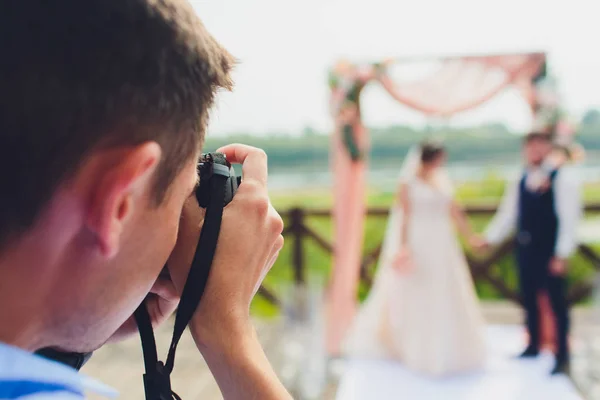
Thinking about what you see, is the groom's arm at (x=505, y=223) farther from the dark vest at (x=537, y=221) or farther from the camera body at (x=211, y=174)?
the camera body at (x=211, y=174)

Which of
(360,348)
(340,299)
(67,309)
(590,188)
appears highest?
(67,309)

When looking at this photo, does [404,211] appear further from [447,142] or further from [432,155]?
[447,142]

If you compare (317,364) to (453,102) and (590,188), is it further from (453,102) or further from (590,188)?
(590,188)

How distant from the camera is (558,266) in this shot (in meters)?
2.72

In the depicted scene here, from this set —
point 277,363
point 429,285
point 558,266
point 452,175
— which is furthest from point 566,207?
point 277,363

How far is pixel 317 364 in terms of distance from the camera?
2875 mm

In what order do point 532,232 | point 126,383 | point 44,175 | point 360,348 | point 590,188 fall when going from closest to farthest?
point 44,175 → point 126,383 → point 532,232 → point 360,348 → point 590,188

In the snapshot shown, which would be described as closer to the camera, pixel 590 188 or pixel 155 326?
pixel 155 326

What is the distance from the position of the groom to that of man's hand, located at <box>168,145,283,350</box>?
8.76 feet

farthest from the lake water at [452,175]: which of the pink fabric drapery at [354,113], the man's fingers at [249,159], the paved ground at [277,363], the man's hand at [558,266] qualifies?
the man's fingers at [249,159]

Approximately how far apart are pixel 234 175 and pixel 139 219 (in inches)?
4.1

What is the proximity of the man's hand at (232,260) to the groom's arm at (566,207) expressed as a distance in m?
2.67

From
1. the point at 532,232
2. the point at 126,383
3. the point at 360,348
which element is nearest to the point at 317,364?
the point at 360,348

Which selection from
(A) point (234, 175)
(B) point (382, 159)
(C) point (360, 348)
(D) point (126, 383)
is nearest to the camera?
(A) point (234, 175)
